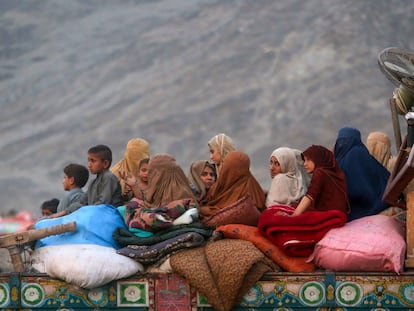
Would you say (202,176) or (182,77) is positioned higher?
(182,77)

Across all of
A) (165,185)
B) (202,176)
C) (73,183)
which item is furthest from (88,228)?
(73,183)

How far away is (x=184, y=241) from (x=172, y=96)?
2208 centimetres

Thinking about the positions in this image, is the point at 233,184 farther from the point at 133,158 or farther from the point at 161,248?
the point at 133,158

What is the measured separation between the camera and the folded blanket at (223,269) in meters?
4.78

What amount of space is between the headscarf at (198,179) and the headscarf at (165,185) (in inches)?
17.4

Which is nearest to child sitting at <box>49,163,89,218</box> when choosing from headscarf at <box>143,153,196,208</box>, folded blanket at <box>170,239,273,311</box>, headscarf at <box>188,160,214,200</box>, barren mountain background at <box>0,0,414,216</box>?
headscarf at <box>188,160,214,200</box>

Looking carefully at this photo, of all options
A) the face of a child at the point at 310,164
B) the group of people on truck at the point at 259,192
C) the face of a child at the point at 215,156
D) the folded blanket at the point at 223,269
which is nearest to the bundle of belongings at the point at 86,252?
the group of people on truck at the point at 259,192

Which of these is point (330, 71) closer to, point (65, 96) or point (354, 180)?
point (65, 96)

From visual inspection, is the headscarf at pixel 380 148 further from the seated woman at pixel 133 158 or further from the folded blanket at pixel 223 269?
the folded blanket at pixel 223 269

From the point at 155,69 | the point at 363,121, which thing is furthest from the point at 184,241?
the point at 155,69

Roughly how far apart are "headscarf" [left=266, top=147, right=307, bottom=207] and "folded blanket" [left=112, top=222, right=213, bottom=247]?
0.58m

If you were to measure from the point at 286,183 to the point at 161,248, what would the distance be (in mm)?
1022

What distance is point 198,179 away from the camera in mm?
6176

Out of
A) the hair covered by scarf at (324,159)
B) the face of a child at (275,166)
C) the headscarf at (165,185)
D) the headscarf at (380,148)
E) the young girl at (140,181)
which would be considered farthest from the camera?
the headscarf at (380,148)
